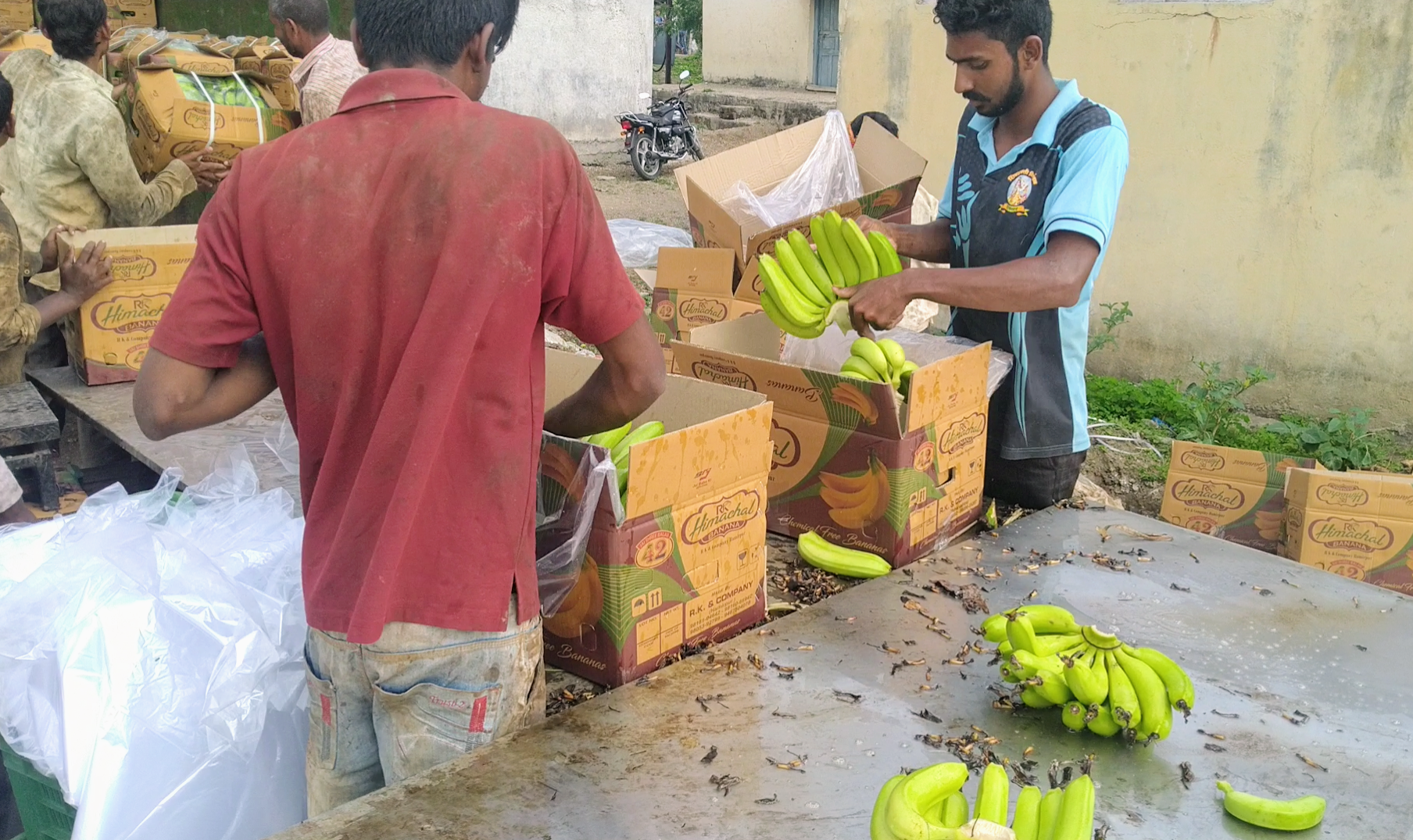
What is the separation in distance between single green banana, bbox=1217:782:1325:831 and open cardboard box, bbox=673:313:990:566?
1126 millimetres

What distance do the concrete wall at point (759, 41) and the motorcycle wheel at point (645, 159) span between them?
499 cm

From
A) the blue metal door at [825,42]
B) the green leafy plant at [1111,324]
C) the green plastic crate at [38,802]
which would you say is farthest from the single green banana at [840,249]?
the blue metal door at [825,42]

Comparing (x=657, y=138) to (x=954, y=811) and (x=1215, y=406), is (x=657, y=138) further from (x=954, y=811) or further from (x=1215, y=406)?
(x=954, y=811)

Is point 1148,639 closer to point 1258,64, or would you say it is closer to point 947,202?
point 947,202

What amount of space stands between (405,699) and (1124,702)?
53.8 inches

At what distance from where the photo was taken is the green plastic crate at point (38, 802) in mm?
2234

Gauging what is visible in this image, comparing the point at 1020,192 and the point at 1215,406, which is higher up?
the point at 1020,192

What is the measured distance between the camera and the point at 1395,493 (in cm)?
387

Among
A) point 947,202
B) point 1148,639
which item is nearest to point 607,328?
point 1148,639

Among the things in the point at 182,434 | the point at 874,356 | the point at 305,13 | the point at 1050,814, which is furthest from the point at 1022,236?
the point at 305,13

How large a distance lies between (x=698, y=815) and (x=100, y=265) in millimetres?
3700

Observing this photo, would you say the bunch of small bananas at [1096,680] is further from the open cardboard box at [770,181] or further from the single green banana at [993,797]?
the open cardboard box at [770,181]

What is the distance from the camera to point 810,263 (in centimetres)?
316

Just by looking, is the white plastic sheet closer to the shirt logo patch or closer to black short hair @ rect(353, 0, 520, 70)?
black short hair @ rect(353, 0, 520, 70)
